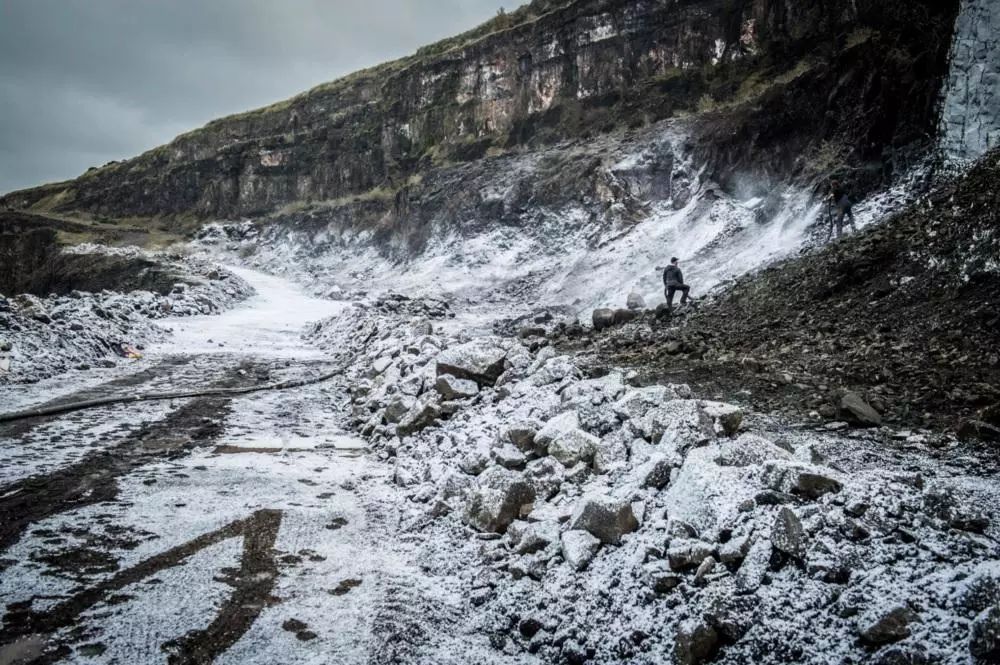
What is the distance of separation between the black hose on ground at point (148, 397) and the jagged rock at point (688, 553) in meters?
7.60

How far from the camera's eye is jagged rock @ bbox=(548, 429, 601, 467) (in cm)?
390

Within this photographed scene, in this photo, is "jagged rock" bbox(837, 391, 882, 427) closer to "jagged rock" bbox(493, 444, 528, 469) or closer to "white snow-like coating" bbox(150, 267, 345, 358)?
"jagged rock" bbox(493, 444, 528, 469)

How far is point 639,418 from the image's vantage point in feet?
13.2

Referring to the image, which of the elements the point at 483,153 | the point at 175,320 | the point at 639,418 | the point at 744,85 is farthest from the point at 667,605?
the point at 483,153

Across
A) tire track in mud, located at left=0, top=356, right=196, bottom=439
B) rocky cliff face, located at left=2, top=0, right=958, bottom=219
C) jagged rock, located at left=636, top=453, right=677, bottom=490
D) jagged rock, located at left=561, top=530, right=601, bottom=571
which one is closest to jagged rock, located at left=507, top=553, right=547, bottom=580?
jagged rock, located at left=561, top=530, right=601, bottom=571

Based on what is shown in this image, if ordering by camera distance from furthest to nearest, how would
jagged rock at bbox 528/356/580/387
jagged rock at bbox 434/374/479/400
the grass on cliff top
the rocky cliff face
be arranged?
1. the grass on cliff top
2. the rocky cliff face
3. jagged rock at bbox 434/374/479/400
4. jagged rock at bbox 528/356/580/387

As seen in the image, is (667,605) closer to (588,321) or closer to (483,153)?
(588,321)

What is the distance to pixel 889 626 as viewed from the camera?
1.95m

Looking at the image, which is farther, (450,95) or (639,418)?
(450,95)

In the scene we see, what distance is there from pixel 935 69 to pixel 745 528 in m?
16.2

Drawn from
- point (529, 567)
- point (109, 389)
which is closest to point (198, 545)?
point (529, 567)

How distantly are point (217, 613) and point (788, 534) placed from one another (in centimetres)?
296

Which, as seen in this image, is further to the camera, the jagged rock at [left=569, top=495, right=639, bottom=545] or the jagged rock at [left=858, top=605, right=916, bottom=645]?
the jagged rock at [left=569, top=495, right=639, bottom=545]

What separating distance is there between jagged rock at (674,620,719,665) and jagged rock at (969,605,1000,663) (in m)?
0.87
